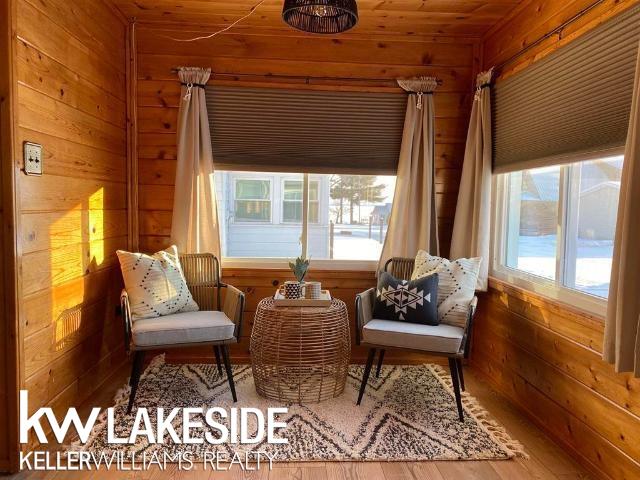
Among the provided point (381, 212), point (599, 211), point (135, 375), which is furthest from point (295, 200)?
point (599, 211)

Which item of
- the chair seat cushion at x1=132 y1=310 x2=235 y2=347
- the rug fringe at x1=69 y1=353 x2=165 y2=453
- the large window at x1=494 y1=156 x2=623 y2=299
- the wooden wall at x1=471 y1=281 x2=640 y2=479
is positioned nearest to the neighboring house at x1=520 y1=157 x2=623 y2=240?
the large window at x1=494 y1=156 x2=623 y2=299

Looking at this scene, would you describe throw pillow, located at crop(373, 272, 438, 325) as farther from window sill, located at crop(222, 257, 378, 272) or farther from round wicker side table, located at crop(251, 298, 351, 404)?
window sill, located at crop(222, 257, 378, 272)

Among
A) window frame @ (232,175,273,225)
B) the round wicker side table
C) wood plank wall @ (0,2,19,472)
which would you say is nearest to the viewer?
wood plank wall @ (0,2,19,472)

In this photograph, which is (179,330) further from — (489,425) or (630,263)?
(630,263)

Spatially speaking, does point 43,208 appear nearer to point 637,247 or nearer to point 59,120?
point 59,120

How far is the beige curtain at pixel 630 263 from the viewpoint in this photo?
1.71 meters

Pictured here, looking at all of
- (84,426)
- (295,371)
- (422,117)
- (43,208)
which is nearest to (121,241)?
(43,208)

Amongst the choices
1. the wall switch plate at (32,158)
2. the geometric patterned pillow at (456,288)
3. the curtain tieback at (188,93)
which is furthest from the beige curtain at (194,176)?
the geometric patterned pillow at (456,288)

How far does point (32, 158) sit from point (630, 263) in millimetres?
2474

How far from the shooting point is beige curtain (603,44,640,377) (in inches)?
67.4

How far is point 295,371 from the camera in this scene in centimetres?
286

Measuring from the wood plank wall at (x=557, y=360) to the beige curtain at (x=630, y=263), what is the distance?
311 millimetres

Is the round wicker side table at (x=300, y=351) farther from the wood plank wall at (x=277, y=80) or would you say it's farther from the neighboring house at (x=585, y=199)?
the neighboring house at (x=585, y=199)

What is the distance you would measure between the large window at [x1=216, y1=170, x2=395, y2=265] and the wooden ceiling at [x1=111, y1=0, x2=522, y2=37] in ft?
3.37
